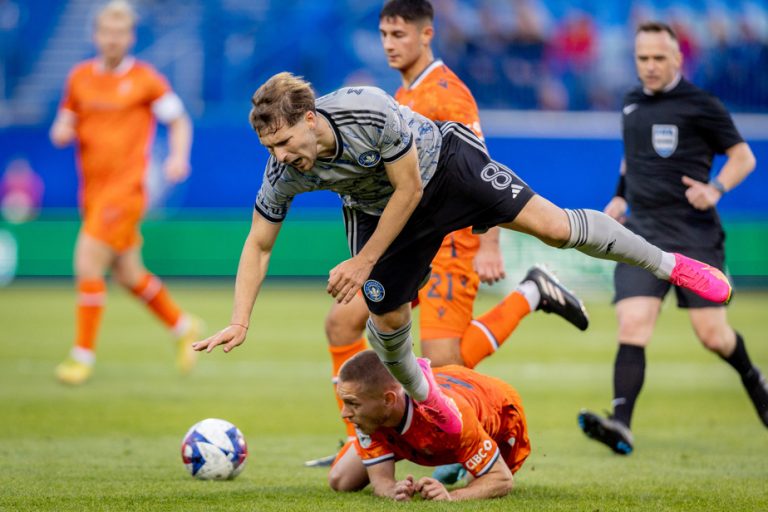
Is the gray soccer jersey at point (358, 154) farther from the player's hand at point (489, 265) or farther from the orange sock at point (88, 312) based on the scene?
the orange sock at point (88, 312)

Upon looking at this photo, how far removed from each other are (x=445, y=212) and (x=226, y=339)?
1.19 meters

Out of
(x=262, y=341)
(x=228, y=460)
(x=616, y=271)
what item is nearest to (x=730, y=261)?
(x=262, y=341)

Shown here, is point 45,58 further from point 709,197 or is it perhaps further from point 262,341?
point 709,197

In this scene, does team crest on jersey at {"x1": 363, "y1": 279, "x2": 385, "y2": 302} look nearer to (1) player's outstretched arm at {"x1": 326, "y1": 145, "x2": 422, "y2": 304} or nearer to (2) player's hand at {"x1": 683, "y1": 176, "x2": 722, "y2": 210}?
(1) player's outstretched arm at {"x1": 326, "y1": 145, "x2": 422, "y2": 304}

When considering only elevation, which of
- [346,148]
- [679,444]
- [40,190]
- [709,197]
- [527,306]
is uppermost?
[346,148]

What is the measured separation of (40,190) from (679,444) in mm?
16191

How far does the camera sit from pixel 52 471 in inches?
248

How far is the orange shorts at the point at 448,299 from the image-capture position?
22.4 feet

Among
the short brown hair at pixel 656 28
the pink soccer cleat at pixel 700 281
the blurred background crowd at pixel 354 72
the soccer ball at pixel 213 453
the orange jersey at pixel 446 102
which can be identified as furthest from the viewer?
the blurred background crowd at pixel 354 72

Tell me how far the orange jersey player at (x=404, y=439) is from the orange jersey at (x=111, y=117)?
5.96 meters

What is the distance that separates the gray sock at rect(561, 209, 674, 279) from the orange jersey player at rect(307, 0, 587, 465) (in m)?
1.17

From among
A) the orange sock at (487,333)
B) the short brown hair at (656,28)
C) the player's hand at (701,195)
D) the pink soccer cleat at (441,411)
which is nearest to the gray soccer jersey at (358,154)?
the pink soccer cleat at (441,411)

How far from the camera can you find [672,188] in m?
7.69

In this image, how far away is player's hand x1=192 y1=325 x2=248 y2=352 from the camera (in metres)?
4.94
